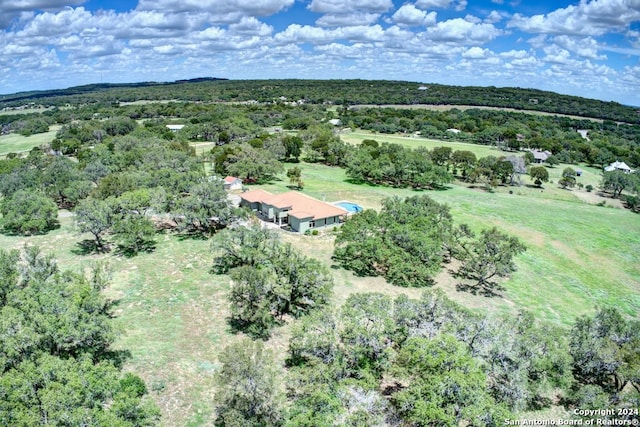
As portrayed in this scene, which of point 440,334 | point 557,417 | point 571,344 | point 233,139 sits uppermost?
point 233,139

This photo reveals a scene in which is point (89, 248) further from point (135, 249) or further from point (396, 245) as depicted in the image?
point (396, 245)

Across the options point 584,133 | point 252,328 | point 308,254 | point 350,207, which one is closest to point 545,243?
point 350,207

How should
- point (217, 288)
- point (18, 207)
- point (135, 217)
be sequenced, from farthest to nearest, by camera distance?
point (18, 207) → point (135, 217) → point (217, 288)

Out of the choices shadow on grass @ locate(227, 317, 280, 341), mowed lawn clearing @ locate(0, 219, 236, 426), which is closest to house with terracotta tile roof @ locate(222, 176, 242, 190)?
mowed lawn clearing @ locate(0, 219, 236, 426)

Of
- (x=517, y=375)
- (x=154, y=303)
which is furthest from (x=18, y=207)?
(x=517, y=375)

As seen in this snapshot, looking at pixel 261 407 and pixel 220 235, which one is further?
pixel 220 235

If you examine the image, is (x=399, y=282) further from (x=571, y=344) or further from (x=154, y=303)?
(x=154, y=303)
